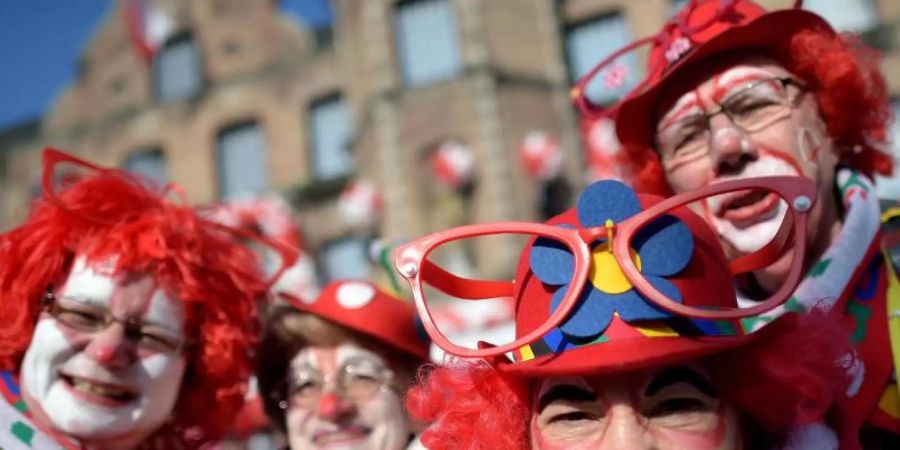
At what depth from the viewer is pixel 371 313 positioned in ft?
9.88

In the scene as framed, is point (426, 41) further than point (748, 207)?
Yes

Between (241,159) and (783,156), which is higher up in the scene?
(241,159)

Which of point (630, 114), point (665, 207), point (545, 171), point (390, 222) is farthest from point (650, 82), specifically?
point (390, 222)

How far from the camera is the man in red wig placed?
90.5 inches

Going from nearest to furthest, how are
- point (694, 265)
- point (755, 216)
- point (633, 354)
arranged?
point (633, 354), point (694, 265), point (755, 216)

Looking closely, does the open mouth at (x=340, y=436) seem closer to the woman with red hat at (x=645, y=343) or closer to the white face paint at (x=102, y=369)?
the white face paint at (x=102, y=369)

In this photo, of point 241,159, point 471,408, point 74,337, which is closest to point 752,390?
point 471,408

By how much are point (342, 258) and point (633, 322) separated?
590 inches

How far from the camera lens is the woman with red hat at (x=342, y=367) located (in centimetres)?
287

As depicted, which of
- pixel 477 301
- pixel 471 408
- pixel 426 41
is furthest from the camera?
pixel 426 41

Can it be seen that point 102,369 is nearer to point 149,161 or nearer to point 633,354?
point 633,354

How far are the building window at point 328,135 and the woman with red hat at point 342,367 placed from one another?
46.5ft

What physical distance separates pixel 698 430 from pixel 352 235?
14.8 m

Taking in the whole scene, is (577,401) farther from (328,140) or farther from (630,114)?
(328,140)
